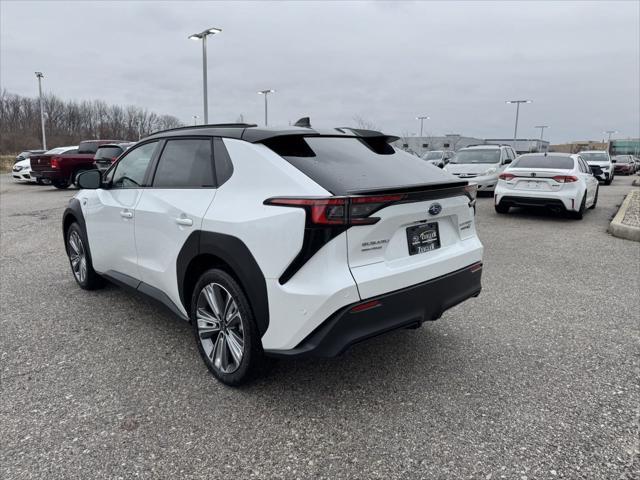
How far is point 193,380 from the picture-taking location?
327 centimetres

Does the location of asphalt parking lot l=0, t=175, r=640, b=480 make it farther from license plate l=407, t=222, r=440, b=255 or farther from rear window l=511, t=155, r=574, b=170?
rear window l=511, t=155, r=574, b=170

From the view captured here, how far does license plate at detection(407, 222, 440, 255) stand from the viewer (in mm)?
2905

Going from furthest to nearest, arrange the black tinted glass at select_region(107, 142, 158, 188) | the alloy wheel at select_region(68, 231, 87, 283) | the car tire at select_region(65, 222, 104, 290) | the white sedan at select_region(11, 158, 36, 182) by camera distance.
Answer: the white sedan at select_region(11, 158, 36, 182) < the alloy wheel at select_region(68, 231, 87, 283) < the car tire at select_region(65, 222, 104, 290) < the black tinted glass at select_region(107, 142, 158, 188)

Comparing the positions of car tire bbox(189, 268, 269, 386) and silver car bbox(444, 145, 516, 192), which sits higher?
silver car bbox(444, 145, 516, 192)

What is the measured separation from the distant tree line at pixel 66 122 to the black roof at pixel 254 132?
200 ft

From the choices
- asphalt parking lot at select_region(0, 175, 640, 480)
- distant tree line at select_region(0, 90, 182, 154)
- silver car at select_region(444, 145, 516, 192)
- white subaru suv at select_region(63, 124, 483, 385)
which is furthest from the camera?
distant tree line at select_region(0, 90, 182, 154)

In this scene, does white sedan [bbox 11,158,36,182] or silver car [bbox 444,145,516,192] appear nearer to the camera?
silver car [bbox 444,145,516,192]

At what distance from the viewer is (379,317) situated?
271cm

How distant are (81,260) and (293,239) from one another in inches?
143

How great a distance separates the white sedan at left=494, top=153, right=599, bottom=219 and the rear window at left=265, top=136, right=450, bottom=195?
7.52 m

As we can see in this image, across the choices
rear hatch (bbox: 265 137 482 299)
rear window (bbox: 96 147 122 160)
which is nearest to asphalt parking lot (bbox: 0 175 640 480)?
rear hatch (bbox: 265 137 482 299)

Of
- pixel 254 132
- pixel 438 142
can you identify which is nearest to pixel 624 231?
pixel 254 132

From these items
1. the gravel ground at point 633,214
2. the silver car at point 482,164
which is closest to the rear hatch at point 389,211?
the gravel ground at point 633,214

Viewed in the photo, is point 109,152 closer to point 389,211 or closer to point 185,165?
point 185,165
